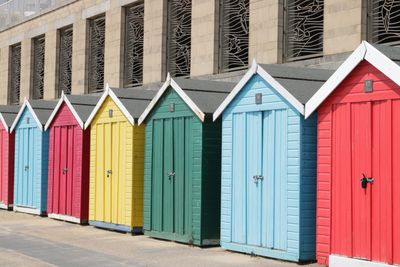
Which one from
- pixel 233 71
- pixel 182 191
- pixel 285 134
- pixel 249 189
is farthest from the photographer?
pixel 233 71

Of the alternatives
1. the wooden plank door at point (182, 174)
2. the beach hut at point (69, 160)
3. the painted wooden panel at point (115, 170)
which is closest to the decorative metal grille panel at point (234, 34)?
the beach hut at point (69, 160)

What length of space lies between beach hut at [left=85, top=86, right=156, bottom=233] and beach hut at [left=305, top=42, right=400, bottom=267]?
15.4 feet

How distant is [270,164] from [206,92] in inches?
102

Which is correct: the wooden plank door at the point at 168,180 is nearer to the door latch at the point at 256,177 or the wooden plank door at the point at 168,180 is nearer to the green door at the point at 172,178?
the green door at the point at 172,178

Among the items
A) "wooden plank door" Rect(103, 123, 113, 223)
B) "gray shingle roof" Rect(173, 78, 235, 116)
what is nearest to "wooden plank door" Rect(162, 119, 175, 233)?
"gray shingle roof" Rect(173, 78, 235, 116)

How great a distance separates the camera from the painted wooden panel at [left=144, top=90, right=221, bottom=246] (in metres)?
12.2

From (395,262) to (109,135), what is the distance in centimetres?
722

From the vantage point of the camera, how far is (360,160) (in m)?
9.47

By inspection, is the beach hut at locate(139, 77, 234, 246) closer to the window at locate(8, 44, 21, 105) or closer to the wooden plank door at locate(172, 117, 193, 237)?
the wooden plank door at locate(172, 117, 193, 237)

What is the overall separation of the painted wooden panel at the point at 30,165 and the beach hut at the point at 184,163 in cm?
485

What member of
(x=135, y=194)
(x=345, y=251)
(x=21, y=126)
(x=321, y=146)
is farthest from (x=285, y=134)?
(x=21, y=126)

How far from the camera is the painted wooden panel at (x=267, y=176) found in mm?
10320

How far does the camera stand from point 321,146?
10.1 meters

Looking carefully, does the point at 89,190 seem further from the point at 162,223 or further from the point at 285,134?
the point at 285,134
